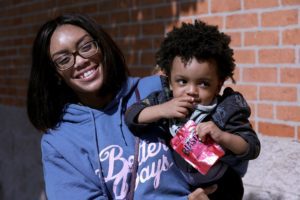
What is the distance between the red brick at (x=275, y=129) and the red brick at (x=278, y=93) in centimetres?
16

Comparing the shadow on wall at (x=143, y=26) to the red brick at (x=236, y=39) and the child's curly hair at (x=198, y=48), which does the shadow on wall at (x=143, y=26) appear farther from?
the child's curly hair at (x=198, y=48)

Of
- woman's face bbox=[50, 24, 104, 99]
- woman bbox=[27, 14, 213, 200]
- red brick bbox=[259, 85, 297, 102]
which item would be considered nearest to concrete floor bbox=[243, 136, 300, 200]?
red brick bbox=[259, 85, 297, 102]

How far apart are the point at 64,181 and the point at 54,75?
55cm

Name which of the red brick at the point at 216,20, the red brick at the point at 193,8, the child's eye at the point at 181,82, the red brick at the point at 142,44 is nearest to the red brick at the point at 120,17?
the red brick at the point at 142,44

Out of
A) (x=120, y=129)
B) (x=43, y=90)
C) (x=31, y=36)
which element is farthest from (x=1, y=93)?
(x=120, y=129)

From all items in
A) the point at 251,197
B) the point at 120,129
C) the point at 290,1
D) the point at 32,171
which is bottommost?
the point at 32,171

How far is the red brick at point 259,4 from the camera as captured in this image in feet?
10.1

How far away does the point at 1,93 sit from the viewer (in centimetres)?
580

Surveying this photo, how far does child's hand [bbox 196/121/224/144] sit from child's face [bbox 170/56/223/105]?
0.37 feet

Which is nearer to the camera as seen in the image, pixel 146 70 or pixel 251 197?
pixel 251 197

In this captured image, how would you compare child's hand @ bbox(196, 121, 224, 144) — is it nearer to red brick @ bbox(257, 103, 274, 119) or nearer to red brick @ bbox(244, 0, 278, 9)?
red brick @ bbox(257, 103, 274, 119)

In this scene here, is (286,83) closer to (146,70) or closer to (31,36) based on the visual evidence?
(146,70)

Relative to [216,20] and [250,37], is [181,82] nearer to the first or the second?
[250,37]

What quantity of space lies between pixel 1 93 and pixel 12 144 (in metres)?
0.60
